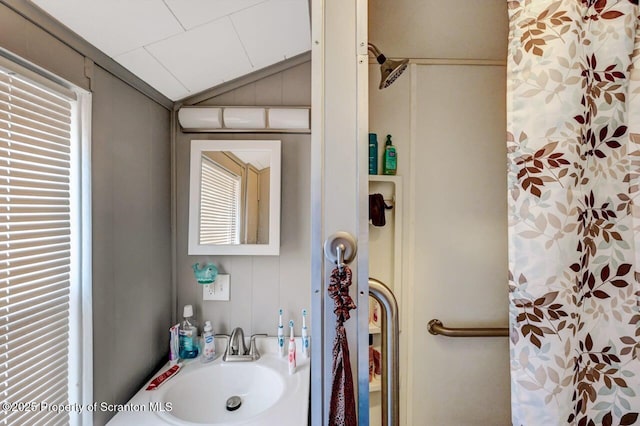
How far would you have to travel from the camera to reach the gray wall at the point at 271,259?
4.28ft

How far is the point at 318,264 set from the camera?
1.67ft

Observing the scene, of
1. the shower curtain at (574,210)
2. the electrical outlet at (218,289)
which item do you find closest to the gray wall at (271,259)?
the electrical outlet at (218,289)

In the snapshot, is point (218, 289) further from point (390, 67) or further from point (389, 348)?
point (390, 67)

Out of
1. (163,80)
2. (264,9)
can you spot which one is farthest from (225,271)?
(264,9)

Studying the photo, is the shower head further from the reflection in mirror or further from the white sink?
the white sink

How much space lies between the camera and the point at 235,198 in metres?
1.27

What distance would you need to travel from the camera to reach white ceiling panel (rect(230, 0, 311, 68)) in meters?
0.90

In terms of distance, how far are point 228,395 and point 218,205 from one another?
86 centimetres

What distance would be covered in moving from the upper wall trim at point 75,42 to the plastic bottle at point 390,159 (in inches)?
40.6

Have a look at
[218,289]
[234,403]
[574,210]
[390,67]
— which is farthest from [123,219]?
[574,210]

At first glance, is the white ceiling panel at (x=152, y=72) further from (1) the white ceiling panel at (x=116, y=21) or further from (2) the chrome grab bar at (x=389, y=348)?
(2) the chrome grab bar at (x=389, y=348)

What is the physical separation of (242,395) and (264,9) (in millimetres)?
1534

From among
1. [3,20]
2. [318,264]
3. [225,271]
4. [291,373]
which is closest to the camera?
[318,264]

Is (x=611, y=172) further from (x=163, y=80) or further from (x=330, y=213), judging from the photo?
(x=163, y=80)
